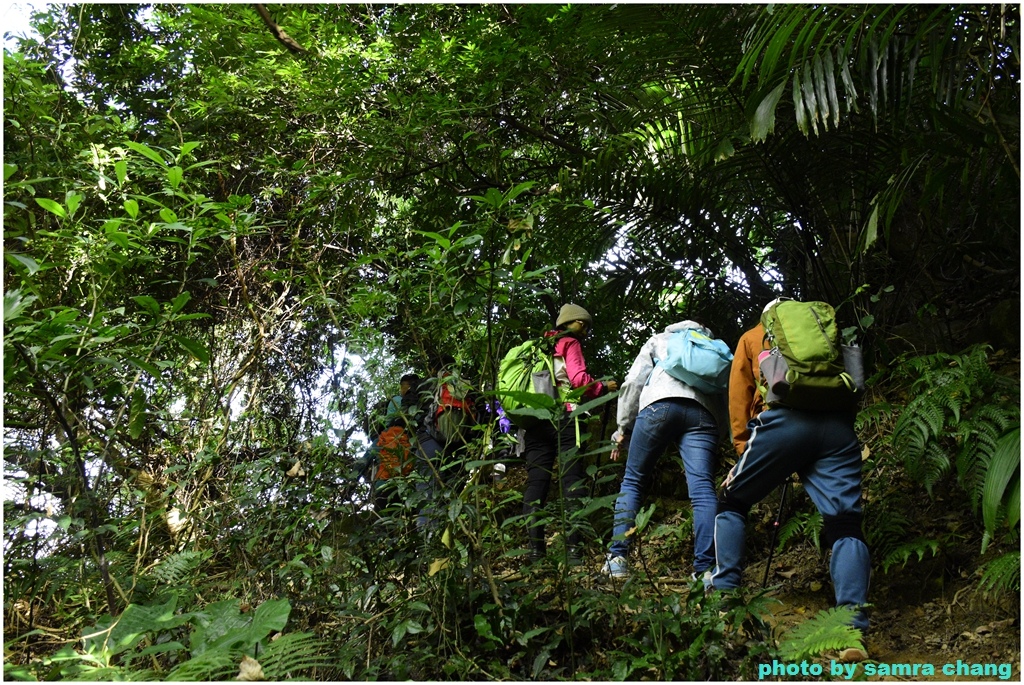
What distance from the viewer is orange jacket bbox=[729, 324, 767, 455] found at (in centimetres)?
377

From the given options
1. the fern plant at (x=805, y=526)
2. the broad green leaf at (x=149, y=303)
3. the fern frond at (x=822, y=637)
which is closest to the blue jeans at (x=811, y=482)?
the fern frond at (x=822, y=637)

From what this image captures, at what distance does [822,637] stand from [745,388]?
1459 millimetres

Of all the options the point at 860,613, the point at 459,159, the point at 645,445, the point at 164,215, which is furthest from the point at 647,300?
the point at 164,215

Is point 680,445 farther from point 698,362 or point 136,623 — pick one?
point 136,623

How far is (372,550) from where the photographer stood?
3.49 metres

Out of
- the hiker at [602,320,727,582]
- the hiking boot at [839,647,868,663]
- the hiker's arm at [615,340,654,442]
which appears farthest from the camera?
the hiker's arm at [615,340,654,442]

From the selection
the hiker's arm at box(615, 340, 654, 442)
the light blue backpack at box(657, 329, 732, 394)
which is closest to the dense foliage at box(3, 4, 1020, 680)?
the hiker's arm at box(615, 340, 654, 442)

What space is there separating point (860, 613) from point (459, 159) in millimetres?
4494

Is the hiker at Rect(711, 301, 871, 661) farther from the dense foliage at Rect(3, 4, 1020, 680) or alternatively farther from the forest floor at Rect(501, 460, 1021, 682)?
the dense foliage at Rect(3, 4, 1020, 680)

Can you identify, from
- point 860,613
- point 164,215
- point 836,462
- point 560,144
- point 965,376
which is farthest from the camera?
point 560,144

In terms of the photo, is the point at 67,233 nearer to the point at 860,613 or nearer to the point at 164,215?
the point at 164,215

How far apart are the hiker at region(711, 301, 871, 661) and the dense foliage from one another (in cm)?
47

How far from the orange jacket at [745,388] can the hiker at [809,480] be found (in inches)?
7.6

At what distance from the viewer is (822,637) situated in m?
2.58
